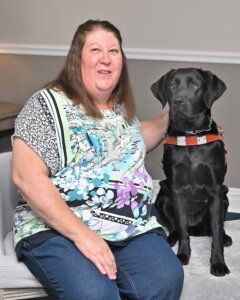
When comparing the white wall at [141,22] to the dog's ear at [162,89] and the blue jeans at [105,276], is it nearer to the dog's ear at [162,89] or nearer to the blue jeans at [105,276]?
the dog's ear at [162,89]

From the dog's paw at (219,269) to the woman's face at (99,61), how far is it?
731 mm

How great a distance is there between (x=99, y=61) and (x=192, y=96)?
0.39m

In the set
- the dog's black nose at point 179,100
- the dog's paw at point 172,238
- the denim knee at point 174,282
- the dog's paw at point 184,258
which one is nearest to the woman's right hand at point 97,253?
the denim knee at point 174,282

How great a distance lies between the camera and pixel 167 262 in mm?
1656

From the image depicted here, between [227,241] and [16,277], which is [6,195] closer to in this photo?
[16,277]

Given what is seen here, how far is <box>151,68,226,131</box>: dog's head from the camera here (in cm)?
191

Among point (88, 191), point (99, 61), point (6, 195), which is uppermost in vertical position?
point (99, 61)

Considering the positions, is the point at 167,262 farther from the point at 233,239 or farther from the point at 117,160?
the point at 233,239

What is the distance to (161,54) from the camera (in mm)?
2912

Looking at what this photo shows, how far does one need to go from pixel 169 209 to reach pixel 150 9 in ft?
4.30

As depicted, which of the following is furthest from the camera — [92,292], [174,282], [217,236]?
[217,236]

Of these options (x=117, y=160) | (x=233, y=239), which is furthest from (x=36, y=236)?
(x=233, y=239)

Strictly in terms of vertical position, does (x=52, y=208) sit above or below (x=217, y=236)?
above

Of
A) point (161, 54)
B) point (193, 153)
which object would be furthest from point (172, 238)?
point (161, 54)
